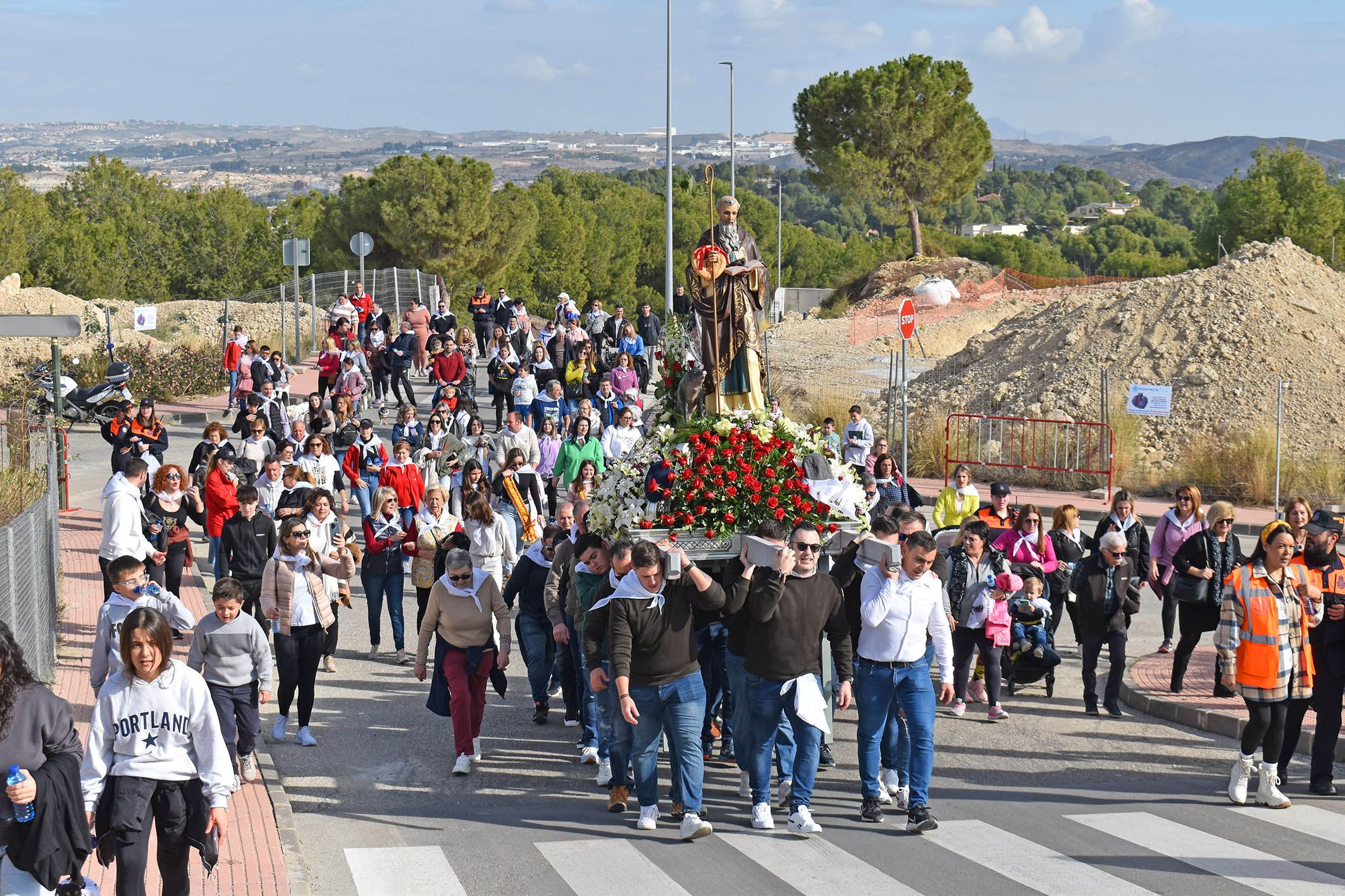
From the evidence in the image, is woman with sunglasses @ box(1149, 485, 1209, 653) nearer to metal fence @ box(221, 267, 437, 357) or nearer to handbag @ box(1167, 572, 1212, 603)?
handbag @ box(1167, 572, 1212, 603)

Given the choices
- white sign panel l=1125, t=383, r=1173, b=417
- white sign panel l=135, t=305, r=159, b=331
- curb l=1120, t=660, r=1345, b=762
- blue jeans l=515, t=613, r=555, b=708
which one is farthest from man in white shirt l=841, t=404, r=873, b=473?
white sign panel l=135, t=305, r=159, b=331

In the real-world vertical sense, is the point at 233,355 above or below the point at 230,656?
above

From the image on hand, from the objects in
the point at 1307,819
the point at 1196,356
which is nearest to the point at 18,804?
the point at 1307,819

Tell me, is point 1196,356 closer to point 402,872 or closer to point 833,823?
point 833,823

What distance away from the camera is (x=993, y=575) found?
11.1 meters

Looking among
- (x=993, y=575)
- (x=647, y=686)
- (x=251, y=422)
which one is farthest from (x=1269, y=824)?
(x=251, y=422)

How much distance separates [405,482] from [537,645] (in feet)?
14.5

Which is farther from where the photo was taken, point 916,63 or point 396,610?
point 916,63

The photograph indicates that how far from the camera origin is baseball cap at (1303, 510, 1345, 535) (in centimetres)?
930

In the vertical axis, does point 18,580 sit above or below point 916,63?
below

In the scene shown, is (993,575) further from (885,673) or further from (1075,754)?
(885,673)

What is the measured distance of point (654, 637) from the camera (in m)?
8.42

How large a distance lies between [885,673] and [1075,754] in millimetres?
2491

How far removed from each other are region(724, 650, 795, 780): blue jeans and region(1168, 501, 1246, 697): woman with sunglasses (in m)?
4.30
